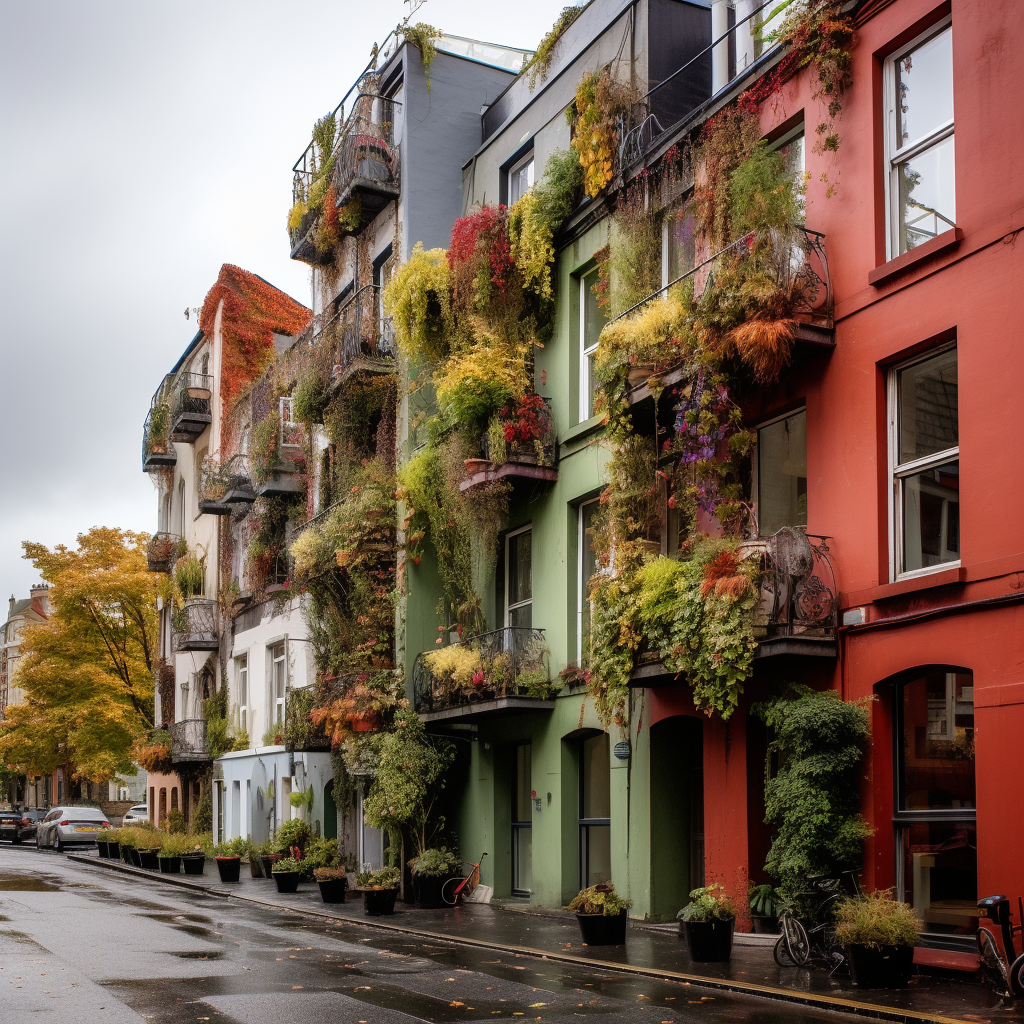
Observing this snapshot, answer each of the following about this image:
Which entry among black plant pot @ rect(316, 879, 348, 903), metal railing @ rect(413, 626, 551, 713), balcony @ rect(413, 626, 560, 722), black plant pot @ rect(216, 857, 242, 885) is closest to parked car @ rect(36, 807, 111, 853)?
black plant pot @ rect(216, 857, 242, 885)

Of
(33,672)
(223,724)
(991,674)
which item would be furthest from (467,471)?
(33,672)

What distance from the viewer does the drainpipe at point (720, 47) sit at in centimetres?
1639

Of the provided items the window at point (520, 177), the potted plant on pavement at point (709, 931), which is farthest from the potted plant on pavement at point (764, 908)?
the window at point (520, 177)

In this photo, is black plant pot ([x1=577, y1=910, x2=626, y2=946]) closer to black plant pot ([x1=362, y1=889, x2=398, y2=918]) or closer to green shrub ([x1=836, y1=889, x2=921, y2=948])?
green shrub ([x1=836, y1=889, x2=921, y2=948])

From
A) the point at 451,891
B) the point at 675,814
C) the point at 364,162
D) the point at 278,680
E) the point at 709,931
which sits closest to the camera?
the point at 709,931

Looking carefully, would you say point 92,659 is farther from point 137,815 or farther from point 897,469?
point 897,469

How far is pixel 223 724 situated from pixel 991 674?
26570 mm

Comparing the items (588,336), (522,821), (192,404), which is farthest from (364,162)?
(192,404)

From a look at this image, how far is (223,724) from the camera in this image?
112 ft

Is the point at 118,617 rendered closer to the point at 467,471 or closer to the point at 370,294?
the point at 370,294

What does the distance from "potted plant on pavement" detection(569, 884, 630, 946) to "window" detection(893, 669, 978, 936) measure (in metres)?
3.13

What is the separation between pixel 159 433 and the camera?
41375 mm

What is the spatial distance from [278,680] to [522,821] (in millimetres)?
12439

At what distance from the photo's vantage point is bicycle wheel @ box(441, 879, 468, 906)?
63.4 feet
